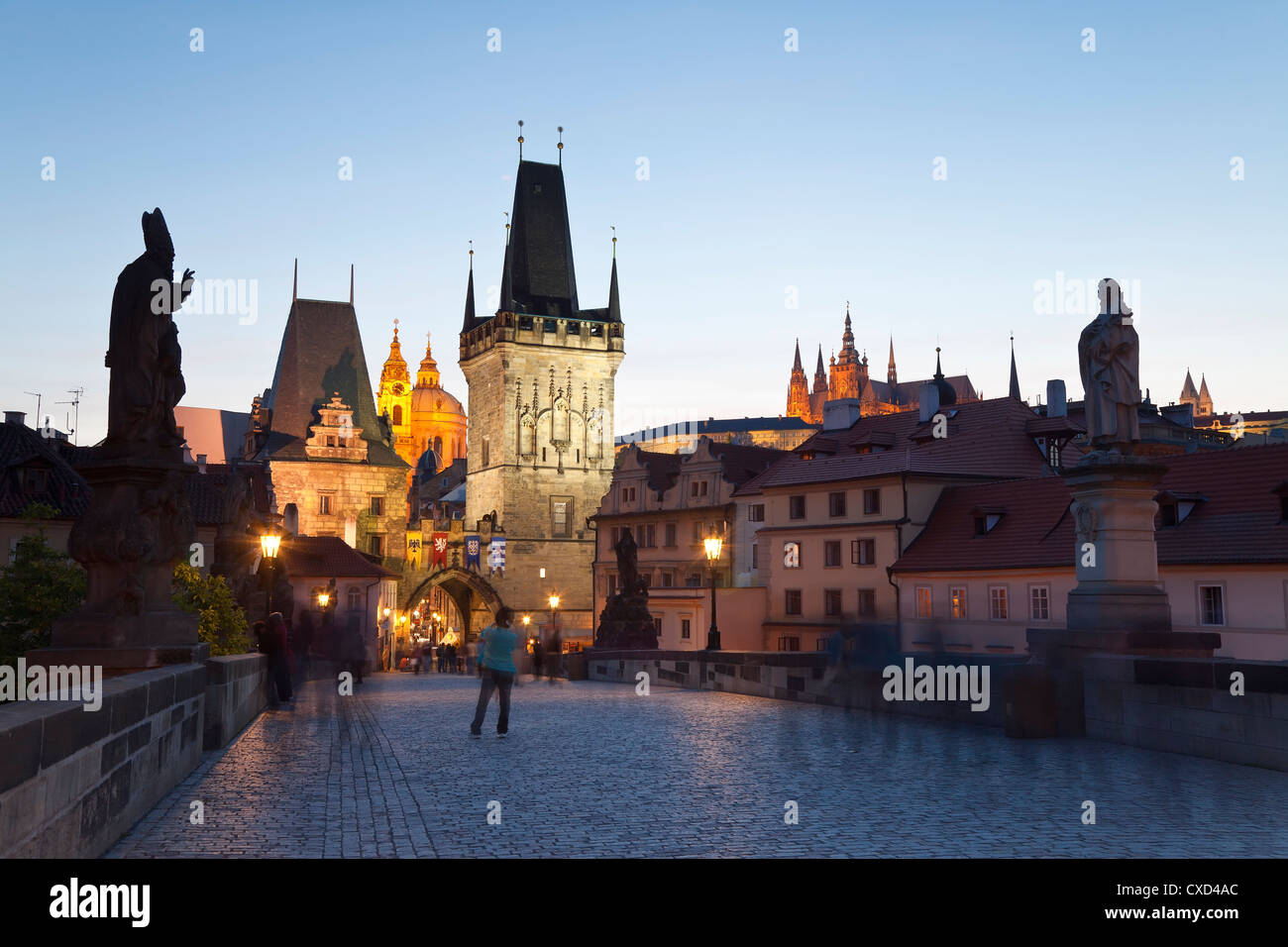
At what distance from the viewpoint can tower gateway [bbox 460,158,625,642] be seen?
285 feet

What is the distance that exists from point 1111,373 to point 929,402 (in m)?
40.8

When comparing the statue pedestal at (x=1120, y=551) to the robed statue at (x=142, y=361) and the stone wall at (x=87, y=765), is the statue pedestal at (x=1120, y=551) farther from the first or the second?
the robed statue at (x=142, y=361)

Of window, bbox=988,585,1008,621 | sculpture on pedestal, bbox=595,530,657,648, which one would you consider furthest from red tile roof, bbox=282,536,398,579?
window, bbox=988,585,1008,621

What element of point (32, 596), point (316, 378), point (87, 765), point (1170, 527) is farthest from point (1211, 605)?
point (316, 378)

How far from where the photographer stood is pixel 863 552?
161ft

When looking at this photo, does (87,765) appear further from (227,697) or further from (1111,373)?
(1111,373)

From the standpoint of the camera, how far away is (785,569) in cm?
5338

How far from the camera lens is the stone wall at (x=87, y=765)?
5.45 meters

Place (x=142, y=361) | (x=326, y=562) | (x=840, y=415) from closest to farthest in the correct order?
1. (x=142, y=361)
2. (x=840, y=415)
3. (x=326, y=562)

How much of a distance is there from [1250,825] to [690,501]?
5564cm

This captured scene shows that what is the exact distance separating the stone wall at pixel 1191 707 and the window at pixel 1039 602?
1032 inches

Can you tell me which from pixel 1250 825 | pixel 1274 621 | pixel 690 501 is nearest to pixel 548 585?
pixel 690 501
